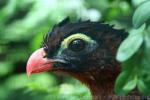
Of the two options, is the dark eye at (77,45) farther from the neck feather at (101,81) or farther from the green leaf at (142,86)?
the green leaf at (142,86)

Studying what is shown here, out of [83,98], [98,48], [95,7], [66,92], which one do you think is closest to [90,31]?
[98,48]

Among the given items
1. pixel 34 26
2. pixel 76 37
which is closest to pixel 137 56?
pixel 76 37

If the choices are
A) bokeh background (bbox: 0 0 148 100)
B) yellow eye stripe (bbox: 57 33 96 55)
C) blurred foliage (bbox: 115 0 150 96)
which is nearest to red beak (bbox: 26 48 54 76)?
yellow eye stripe (bbox: 57 33 96 55)

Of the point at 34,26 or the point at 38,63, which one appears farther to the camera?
the point at 34,26

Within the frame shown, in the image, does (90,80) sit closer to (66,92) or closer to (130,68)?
(66,92)

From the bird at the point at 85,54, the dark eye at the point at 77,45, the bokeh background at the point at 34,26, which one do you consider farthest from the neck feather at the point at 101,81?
the bokeh background at the point at 34,26

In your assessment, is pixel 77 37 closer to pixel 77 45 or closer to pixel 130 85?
pixel 77 45
